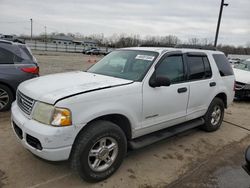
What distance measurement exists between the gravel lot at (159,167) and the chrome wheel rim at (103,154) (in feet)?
0.76

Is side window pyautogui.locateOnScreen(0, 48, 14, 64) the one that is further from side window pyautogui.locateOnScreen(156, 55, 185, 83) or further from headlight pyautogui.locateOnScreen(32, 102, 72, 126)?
side window pyautogui.locateOnScreen(156, 55, 185, 83)

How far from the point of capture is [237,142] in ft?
16.0

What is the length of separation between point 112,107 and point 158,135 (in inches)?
48.2

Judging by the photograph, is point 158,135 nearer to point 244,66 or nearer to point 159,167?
point 159,167

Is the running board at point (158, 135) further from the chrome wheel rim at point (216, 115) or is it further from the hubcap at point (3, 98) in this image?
the hubcap at point (3, 98)

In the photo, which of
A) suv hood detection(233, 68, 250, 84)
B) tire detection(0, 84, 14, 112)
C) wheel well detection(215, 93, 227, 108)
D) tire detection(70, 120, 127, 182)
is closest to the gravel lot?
tire detection(70, 120, 127, 182)

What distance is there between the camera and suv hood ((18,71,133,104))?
282 centimetres

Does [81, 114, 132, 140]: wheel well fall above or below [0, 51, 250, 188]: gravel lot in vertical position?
above

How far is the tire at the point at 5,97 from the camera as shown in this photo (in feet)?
17.9

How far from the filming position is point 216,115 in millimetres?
5309

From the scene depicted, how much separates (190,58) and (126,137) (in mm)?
2055

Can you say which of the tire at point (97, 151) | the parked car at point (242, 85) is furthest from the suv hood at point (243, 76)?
the tire at point (97, 151)

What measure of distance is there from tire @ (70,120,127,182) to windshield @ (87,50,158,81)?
94cm

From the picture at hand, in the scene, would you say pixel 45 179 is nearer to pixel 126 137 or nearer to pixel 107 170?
pixel 107 170
